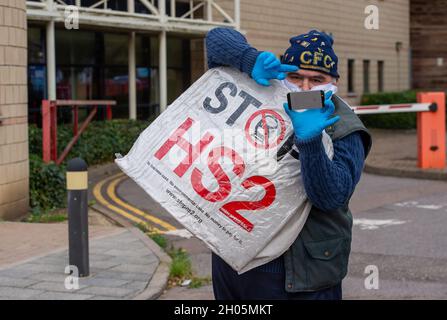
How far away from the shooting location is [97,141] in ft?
49.9

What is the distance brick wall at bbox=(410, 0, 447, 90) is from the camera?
1319 inches

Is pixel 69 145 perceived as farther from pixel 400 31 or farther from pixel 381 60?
pixel 400 31

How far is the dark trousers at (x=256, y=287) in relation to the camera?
310cm

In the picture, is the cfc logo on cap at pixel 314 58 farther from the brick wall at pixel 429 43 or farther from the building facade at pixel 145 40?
the brick wall at pixel 429 43

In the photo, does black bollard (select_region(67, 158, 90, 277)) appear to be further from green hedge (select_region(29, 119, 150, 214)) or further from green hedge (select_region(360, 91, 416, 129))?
green hedge (select_region(360, 91, 416, 129))

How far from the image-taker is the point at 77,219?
674 centimetres

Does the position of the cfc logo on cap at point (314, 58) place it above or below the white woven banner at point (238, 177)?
above

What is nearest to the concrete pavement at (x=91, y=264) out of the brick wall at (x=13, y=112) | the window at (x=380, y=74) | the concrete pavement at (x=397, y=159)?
the brick wall at (x=13, y=112)

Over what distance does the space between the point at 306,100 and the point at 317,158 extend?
8.0 inches

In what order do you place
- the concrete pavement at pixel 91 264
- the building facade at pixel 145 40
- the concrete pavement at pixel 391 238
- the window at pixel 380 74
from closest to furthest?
1. the concrete pavement at pixel 91 264
2. the concrete pavement at pixel 391 238
3. the building facade at pixel 145 40
4. the window at pixel 380 74

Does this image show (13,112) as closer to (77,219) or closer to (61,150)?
(77,219)

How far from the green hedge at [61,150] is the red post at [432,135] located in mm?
5665

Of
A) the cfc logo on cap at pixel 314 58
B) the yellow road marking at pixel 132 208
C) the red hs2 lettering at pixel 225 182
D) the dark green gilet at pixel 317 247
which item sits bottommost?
the yellow road marking at pixel 132 208
